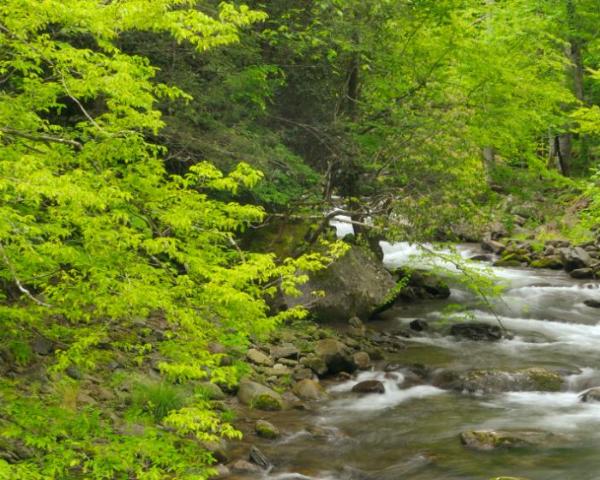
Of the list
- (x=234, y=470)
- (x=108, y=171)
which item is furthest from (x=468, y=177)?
(x=108, y=171)

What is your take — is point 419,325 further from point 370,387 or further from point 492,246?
point 492,246

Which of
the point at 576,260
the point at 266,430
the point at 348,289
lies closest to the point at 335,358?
the point at 348,289

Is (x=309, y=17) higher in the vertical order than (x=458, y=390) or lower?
higher

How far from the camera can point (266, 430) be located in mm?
9906

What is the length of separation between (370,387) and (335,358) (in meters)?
1.12

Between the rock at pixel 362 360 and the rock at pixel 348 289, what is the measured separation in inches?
65.8

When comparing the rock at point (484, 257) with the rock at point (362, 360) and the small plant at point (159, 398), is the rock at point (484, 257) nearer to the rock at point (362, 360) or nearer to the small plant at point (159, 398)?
the rock at point (362, 360)

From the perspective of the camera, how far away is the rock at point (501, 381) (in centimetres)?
1219

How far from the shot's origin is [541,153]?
33781 millimetres

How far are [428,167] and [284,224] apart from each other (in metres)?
3.48

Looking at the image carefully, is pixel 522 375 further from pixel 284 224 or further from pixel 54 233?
pixel 54 233

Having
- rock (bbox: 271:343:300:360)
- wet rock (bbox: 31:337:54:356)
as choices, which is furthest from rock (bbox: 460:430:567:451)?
wet rock (bbox: 31:337:54:356)

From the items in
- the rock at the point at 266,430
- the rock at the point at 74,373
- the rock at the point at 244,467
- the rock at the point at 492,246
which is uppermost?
the rock at the point at 74,373

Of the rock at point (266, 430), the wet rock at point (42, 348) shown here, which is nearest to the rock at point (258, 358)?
the rock at point (266, 430)
